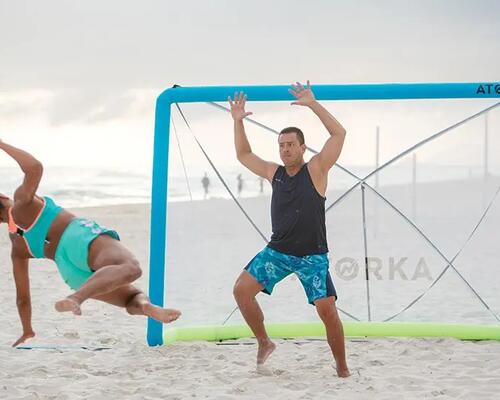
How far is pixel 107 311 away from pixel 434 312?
12.1 feet

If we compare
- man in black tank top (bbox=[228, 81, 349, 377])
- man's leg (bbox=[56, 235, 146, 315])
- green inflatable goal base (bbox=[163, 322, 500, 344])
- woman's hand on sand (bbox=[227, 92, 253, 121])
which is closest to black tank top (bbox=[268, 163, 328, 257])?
man in black tank top (bbox=[228, 81, 349, 377])

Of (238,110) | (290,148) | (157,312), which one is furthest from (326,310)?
(157,312)

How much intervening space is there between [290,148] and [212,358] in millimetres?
2040

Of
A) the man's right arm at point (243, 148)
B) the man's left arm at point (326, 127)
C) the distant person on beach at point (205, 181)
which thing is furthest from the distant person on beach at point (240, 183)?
the man's left arm at point (326, 127)

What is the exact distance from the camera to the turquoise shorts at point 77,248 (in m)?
3.77

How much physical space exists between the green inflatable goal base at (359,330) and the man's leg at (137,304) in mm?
2793

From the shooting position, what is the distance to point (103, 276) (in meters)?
3.57

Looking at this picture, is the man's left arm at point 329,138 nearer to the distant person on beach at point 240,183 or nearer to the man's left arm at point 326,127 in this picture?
the man's left arm at point 326,127

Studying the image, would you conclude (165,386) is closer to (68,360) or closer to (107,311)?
(68,360)

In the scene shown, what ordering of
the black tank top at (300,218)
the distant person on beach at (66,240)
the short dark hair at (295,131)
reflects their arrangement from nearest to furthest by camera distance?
the distant person on beach at (66,240)
the short dark hair at (295,131)
the black tank top at (300,218)

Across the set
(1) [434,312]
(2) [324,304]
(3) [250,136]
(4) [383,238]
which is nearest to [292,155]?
(2) [324,304]

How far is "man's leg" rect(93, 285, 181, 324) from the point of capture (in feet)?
12.8

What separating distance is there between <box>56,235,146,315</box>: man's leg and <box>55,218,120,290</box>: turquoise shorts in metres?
0.03

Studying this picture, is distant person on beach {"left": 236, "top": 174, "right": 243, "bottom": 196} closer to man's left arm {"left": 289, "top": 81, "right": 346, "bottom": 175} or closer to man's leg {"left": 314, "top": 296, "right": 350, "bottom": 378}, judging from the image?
man's left arm {"left": 289, "top": 81, "right": 346, "bottom": 175}
